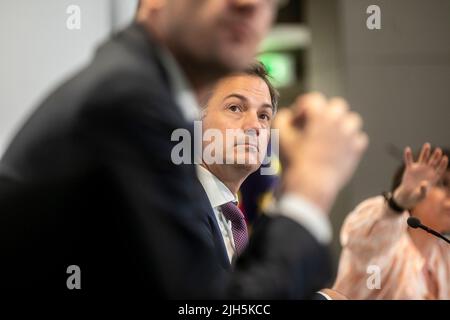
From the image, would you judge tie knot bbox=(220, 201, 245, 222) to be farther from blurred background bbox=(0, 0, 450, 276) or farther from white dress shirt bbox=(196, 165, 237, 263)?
blurred background bbox=(0, 0, 450, 276)

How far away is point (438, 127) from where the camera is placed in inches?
42.5

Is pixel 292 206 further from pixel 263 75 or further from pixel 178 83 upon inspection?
pixel 263 75

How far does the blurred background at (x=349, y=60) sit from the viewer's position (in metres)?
1.02

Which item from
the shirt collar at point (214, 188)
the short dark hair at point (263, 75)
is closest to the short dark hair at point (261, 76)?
the short dark hair at point (263, 75)

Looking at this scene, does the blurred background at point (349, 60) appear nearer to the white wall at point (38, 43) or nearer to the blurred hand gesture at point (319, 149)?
the white wall at point (38, 43)

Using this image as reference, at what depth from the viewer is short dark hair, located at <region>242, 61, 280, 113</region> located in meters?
0.99

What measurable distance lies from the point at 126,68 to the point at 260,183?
1.82 ft

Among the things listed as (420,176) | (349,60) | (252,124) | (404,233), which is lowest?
(404,233)

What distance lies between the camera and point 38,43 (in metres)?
1.07

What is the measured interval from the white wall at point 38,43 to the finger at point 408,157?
0.55m

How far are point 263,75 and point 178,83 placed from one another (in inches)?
15.8

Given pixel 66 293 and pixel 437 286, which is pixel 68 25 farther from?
pixel 437 286

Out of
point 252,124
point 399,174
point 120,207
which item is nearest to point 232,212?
point 252,124

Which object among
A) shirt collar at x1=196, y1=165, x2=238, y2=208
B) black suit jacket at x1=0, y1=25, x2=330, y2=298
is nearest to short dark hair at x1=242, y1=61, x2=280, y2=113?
shirt collar at x1=196, y1=165, x2=238, y2=208
